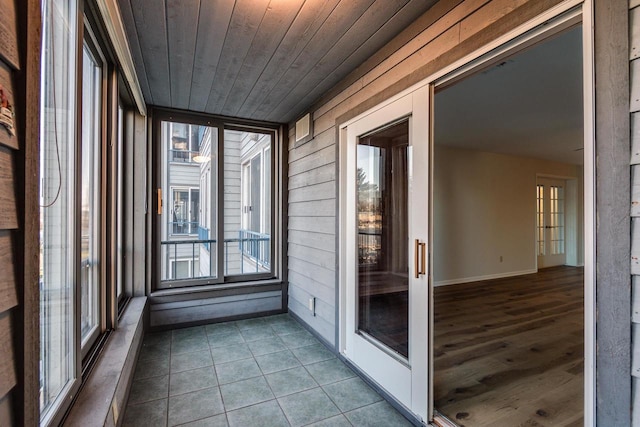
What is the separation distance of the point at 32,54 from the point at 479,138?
17.8ft

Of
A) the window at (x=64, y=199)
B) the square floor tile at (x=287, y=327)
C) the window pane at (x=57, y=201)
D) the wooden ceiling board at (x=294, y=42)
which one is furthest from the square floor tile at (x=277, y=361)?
the wooden ceiling board at (x=294, y=42)

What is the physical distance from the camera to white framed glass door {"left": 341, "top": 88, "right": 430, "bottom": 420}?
1896 mm

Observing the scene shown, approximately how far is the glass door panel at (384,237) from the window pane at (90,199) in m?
1.81

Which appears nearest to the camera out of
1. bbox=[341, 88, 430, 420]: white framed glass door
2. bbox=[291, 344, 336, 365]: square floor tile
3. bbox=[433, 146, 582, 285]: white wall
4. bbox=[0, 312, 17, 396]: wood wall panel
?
bbox=[0, 312, 17, 396]: wood wall panel

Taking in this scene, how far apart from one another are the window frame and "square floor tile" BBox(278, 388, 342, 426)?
1.82 metres

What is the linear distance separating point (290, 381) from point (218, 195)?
2.29 meters

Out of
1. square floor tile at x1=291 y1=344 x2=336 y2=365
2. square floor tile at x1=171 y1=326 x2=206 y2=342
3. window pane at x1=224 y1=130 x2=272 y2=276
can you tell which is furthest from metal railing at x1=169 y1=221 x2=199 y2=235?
square floor tile at x1=291 y1=344 x2=336 y2=365

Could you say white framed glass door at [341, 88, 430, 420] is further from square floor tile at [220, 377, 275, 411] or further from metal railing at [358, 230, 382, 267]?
square floor tile at [220, 377, 275, 411]

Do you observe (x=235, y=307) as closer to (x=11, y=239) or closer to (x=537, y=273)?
(x=11, y=239)

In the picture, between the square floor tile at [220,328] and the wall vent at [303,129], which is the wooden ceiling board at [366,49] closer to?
the wall vent at [303,129]

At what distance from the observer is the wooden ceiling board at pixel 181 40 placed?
5.98ft

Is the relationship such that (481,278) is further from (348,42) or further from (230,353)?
(348,42)

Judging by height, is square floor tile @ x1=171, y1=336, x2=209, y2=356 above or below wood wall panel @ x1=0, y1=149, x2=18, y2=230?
below

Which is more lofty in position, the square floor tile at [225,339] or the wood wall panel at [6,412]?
the wood wall panel at [6,412]
